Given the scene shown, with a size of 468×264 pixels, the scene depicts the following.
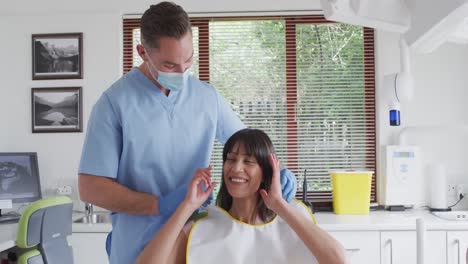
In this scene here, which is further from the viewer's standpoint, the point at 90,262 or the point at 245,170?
the point at 90,262

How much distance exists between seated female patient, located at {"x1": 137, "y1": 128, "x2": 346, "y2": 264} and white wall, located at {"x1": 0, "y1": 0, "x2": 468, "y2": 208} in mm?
2057

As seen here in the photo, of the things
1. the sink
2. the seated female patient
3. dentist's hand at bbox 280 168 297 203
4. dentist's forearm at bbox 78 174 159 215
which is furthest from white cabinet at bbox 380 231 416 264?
dentist's forearm at bbox 78 174 159 215

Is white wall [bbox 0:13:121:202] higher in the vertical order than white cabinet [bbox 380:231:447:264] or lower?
higher

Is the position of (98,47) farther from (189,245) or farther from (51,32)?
(189,245)

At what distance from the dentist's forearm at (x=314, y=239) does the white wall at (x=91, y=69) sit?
83.6 inches

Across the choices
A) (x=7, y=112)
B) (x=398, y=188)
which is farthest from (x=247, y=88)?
(x=7, y=112)

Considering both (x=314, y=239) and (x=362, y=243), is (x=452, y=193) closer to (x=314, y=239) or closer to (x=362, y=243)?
(x=362, y=243)

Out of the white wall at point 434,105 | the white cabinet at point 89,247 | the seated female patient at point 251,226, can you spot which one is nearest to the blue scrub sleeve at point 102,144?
the seated female patient at point 251,226

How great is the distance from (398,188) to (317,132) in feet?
2.15

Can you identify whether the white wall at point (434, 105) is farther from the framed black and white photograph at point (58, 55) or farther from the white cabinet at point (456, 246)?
the framed black and white photograph at point (58, 55)

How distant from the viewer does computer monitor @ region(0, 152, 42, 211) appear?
340cm

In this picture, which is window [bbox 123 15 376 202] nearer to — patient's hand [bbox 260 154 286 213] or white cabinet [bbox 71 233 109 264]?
white cabinet [bbox 71 233 109 264]

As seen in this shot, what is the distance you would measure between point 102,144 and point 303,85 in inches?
95.0

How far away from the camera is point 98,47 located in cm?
356
